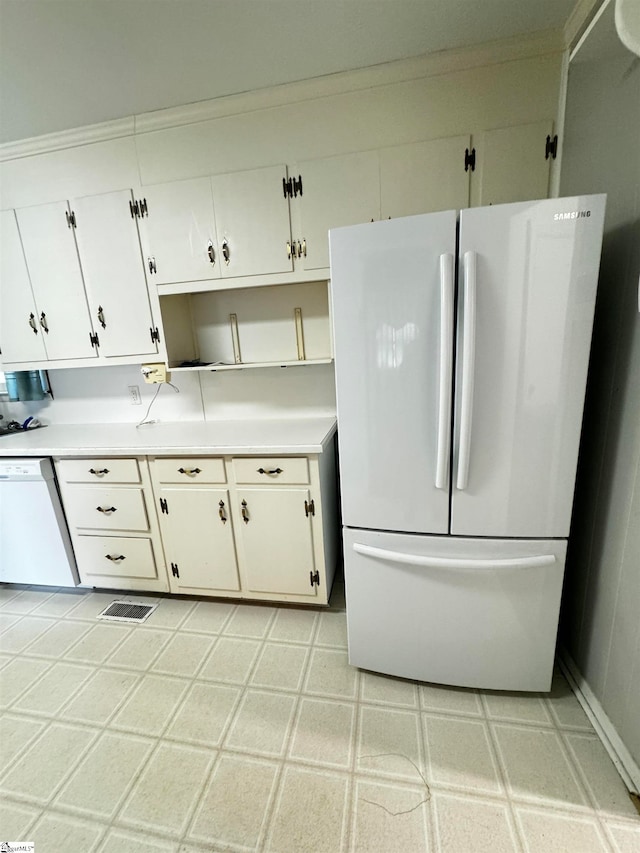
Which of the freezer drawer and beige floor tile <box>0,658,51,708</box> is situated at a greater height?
the freezer drawer

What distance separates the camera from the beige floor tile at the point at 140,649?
175 centimetres

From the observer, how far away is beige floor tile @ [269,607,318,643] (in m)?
1.84

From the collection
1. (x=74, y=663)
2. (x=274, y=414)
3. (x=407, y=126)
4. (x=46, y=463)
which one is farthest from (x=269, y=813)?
(x=407, y=126)

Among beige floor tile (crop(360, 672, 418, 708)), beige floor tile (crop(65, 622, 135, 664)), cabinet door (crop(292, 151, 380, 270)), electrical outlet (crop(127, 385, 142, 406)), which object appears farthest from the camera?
electrical outlet (crop(127, 385, 142, 406))

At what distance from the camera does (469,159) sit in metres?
1.61

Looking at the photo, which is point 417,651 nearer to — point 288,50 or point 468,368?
point 468,368

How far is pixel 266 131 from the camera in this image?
174 cm

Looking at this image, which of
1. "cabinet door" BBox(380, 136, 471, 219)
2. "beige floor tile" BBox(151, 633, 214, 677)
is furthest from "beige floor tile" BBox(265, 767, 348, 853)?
"cabinet door" BBox(380, 136, 471, 219)

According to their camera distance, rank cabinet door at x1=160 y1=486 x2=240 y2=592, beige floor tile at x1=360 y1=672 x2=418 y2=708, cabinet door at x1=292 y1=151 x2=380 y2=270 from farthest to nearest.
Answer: cabinet door at x1=160 y1=486 x2=240 y2=592 → cabinet door at x1=292 y1=151 x2=380 y2=270 → beige floor tile at x1=360 y1=672 x2=418 y2=708

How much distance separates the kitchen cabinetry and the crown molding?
1.71m

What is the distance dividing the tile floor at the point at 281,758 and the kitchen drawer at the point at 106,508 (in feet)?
2.04

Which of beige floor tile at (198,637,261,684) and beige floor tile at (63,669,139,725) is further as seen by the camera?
beige floor tile at (198,637,261,684)

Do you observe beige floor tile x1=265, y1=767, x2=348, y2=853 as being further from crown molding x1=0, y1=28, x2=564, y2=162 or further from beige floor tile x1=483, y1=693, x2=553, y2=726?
crown molding x1=0, y1=28, x2=564, y2=162

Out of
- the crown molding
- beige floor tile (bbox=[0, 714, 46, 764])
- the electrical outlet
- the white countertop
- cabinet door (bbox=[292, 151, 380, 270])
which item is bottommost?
beige floor tile (bbox=[0, 714, 46, 764])
